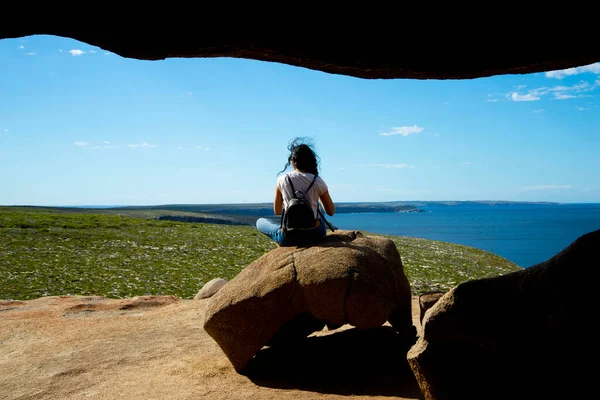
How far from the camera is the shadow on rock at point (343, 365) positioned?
9.96 meters

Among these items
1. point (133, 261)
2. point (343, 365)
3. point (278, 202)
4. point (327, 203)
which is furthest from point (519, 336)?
point (133, 261)

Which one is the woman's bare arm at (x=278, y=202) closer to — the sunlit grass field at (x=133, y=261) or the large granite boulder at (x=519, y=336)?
the large granite boulder at (x=519, y=336)

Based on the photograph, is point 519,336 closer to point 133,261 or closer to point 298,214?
point 298,214

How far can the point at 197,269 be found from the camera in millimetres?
27328

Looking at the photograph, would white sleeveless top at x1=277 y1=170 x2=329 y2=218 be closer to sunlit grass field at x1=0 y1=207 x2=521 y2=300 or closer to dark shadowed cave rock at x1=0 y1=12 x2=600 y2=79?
dark shadowed cave rock at x1=0 y1=12 x2=600 y2=79

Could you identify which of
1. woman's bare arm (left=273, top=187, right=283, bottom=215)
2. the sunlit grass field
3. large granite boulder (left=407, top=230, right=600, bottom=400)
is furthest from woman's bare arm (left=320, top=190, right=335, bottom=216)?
the sunlit grass field

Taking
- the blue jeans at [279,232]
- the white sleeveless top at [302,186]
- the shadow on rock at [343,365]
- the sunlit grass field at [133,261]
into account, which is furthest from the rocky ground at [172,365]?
the sunlit grass field at [133,261]

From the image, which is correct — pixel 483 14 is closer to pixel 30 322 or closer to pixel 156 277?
pixel 30 322

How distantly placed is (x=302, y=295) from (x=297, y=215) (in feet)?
5.65

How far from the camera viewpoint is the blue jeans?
36.5 ft

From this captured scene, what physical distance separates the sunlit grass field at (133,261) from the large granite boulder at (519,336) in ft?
49.5

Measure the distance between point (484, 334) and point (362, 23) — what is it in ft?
16.2

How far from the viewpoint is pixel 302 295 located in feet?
32.8

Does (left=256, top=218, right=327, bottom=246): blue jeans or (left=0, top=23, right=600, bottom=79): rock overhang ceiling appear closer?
(left=0, top=23, right=600, bottom=79): rock overhang ceiling
